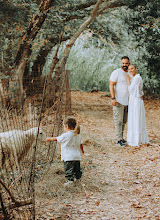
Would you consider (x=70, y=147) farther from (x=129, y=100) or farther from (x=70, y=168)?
(x=129, y=100)

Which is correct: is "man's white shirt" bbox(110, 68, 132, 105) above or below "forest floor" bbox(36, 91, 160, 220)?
above

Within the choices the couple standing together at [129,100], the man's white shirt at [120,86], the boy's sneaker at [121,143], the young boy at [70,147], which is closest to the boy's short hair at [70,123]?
the young boy at [70,147]

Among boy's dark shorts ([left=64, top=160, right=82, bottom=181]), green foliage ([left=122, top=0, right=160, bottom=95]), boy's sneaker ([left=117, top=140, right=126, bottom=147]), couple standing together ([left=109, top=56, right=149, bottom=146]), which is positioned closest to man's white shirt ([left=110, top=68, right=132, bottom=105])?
couple standing together ([left=109, top=56, right=149, bottom=146])

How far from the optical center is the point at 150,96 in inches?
531

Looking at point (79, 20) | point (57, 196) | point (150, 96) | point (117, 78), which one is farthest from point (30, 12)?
point (150, 96)

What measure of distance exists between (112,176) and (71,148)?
0.94m

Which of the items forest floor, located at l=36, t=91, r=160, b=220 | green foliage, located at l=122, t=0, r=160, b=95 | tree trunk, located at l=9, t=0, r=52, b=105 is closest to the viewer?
forest floor, located at l=36, t=91, r=160, b=220

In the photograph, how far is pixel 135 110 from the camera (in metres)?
5.70

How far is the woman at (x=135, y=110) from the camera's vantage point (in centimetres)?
565

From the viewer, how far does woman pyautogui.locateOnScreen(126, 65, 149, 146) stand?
18.5 ft

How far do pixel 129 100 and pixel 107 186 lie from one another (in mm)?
2267

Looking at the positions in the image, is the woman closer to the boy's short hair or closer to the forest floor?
the forest floor

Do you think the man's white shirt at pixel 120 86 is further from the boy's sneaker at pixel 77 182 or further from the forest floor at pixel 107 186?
the boy's sneaker at pixel 77 182

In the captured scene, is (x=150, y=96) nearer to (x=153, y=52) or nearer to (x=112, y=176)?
(x=153, y=52)
